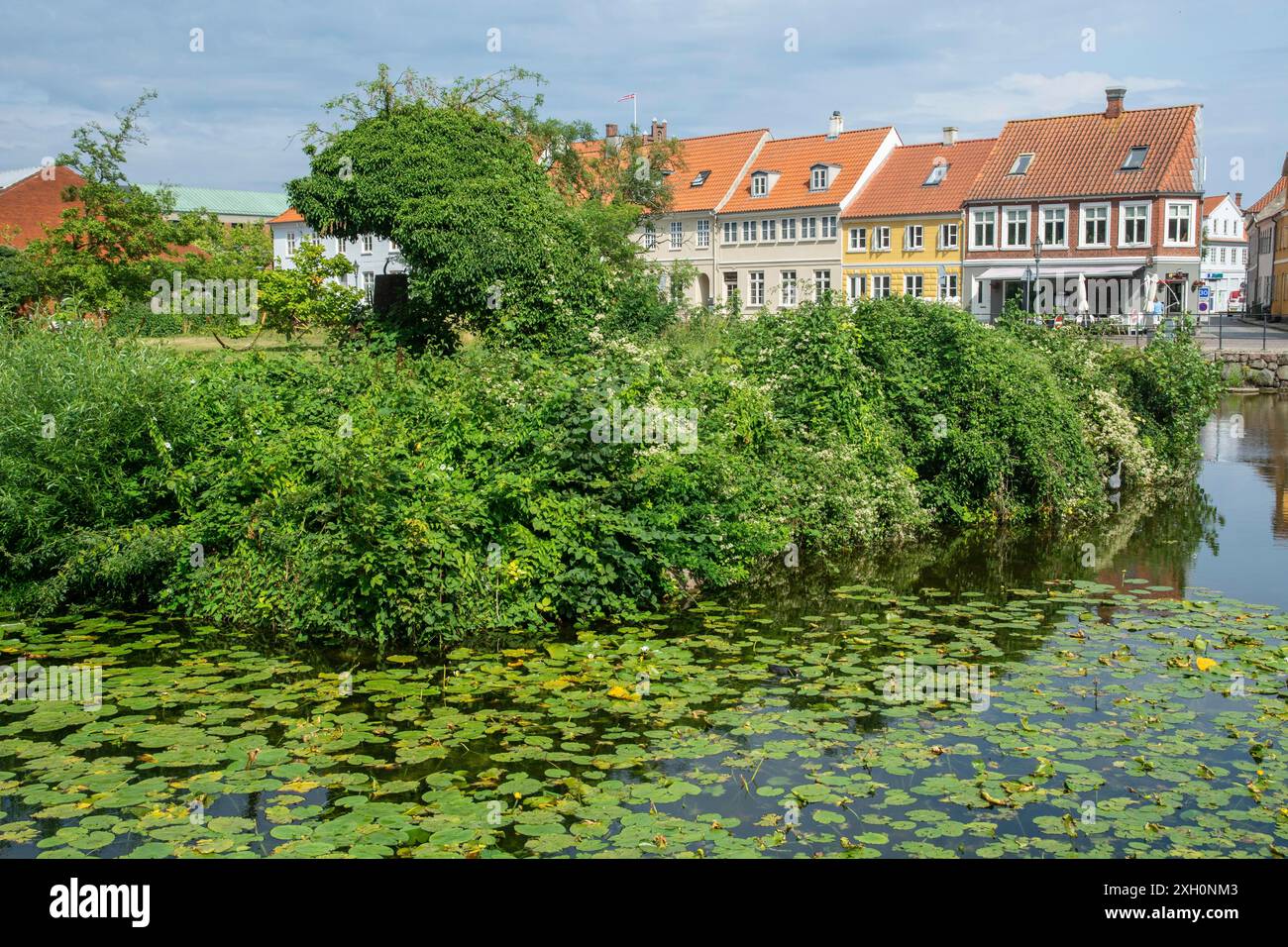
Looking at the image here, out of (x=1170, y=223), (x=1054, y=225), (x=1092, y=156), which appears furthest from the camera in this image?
(x=1054, y=225)

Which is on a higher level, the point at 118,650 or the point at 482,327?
the point at 482,327

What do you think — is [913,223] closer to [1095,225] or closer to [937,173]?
[937,173]

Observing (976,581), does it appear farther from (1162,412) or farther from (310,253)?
(310,253)

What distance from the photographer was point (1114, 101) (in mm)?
55406

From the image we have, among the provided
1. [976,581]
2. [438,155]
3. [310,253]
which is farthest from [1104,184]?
[976,581]

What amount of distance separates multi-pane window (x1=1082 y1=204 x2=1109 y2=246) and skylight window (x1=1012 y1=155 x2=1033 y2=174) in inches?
145

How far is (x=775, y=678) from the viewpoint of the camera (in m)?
9.44

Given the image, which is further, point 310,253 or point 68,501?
point 310,253

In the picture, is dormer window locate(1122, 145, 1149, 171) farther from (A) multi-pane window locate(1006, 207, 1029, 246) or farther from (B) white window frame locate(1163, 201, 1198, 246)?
(A) multi-pane window locate(1006, 207, 1029, 246)

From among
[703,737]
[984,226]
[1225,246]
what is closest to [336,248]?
[984,226]

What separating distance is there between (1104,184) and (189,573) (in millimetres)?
51754

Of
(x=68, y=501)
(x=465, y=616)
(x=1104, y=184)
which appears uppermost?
(x=1104, y=184)

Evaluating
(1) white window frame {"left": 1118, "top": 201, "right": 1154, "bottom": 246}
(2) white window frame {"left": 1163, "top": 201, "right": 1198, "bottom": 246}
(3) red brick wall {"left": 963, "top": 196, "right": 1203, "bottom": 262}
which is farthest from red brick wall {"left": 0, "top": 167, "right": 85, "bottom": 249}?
(2) white window frame {"left": 1163, "top": 201, "right": 1198, "bottom": 246}

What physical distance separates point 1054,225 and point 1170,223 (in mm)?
5016
